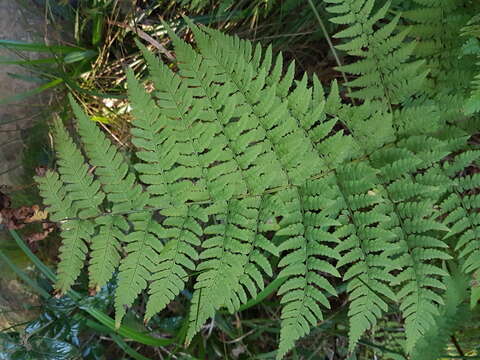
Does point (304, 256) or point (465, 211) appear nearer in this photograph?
point (304, 256)

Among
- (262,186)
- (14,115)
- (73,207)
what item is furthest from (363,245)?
(14,115)

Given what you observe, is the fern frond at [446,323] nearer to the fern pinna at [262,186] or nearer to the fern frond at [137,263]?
the fern pinna at [262,186]

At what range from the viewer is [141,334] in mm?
2311

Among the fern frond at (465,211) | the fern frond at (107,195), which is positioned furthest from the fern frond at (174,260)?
the fern frond at (465,211)

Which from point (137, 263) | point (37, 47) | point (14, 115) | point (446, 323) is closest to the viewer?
point (137, 263)

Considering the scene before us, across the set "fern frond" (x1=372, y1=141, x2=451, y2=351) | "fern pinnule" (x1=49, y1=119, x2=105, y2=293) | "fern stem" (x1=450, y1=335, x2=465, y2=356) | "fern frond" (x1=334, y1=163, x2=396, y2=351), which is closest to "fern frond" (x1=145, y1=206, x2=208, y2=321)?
"fern pinnule" (x1=49, y1=119, x2=105, y2=293)

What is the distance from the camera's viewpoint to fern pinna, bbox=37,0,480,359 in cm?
161

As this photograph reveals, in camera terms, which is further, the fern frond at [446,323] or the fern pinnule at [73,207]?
the fern frond at [446,323]

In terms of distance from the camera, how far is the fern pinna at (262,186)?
1.61 meters

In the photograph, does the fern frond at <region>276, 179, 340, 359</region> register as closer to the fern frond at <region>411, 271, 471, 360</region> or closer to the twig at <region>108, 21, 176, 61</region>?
the fern frond at <region>411, 271, 471, 360</region>

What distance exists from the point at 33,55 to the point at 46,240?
111cm

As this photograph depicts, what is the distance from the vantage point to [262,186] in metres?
1.72

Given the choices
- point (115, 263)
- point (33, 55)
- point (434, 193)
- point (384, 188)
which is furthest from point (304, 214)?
point (33, 55)

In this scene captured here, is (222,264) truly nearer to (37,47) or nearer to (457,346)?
(457,346)
